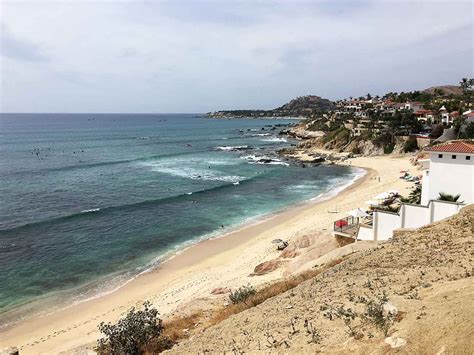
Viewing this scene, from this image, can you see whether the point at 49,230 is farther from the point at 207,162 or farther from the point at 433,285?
the point at 207,162

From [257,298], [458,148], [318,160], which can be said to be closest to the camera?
[257,298]

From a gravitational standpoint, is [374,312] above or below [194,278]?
above

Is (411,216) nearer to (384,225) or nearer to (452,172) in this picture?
(384,225)

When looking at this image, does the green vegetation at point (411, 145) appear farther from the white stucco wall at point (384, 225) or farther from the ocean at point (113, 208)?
the white stucco wall at point (384, 225)

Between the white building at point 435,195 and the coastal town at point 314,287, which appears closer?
the coastal town at point 314,287

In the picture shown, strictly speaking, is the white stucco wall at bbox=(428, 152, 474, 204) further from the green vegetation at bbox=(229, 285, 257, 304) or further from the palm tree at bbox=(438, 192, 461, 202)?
the green vegetation at bbox=(229, 285, 257, 304)

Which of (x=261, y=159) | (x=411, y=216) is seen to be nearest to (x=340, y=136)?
(x=261, y=159)

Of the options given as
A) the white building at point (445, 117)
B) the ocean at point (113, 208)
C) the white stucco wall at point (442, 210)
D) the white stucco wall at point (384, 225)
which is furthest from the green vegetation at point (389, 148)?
the white stucco wall at point (442, 210)
